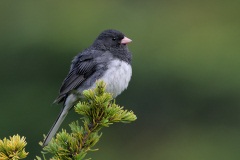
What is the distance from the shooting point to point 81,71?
4555 mm

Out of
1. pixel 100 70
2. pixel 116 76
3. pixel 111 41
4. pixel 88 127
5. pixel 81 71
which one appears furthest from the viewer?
pixel 111 41

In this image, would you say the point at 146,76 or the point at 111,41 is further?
the point at 146,76

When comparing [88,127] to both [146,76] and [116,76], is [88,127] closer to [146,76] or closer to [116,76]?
[116,76]

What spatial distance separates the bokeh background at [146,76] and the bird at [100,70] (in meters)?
5.18

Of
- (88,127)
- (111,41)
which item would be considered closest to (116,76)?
(111,41)

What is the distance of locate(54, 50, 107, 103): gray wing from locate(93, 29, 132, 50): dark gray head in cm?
9

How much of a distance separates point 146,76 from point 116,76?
6.00 metres

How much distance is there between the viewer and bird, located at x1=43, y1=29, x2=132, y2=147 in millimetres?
4324

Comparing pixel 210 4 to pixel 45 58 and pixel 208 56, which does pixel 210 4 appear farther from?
pixel 45 58

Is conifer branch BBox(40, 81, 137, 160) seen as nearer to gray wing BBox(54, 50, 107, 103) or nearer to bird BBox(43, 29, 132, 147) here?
bird BBox(43, 29, 132, 147)

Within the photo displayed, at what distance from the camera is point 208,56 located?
10523 mm

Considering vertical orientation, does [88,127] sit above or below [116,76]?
below

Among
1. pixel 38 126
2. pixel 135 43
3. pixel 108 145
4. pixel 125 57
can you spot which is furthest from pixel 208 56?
pixel 125 57

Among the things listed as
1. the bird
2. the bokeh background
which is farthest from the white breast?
the bokeh background
